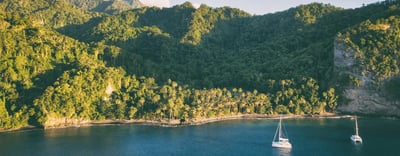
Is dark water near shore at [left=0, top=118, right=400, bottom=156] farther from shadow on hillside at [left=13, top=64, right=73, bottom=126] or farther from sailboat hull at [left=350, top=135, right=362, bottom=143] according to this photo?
shadow on hillside at [left=13, top=64, right=73, bottom=126]

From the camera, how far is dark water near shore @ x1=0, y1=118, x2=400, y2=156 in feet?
380

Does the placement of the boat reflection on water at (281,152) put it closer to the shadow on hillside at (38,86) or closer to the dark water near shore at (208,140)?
the dark water near shore at (208,140)

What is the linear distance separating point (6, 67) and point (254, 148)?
101 meters

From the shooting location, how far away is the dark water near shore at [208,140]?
380ft

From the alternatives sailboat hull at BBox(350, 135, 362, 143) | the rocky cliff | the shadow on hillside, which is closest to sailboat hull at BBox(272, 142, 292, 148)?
sailboat hull at BBox(350, 135, 362, 143)

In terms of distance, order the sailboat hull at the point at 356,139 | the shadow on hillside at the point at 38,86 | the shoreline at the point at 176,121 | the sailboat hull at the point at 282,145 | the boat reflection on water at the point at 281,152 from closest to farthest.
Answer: the boat reflection on water at the point at 281,152 → the sailboat hull at the point at 282,145 → the sailboat hull at the point at 356,139 → the shoreline at the point at 176,121 → the shadow on hillside at the point at 38,86

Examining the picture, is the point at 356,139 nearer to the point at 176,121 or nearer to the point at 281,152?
the point at 281,152

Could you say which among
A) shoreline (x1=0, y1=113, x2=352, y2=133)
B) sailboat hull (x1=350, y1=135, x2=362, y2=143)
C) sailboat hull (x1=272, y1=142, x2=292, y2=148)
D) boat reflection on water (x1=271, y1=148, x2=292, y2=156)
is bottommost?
boat reflection on water (x1=271, y1=148, x2=292, y2=156)

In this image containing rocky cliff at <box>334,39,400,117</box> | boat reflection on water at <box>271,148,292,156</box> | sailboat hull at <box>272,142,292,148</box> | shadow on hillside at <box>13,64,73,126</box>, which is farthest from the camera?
rocky cliff at <box>334,39,400,117</box>

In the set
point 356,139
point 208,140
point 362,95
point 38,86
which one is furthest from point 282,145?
point 38,86

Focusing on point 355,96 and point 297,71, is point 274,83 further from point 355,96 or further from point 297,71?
point 355,96

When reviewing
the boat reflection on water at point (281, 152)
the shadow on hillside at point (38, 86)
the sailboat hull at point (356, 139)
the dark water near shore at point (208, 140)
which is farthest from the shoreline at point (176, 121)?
the boat reflection on water at point (281, 152)

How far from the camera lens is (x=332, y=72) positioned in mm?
191125

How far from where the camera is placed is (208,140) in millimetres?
130375
